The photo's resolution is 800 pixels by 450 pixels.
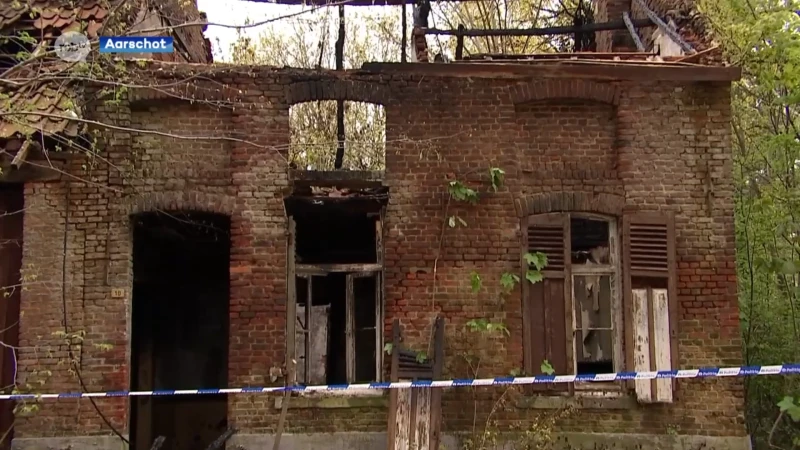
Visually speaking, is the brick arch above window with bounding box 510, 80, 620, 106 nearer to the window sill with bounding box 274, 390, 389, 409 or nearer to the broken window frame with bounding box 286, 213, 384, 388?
the broken window frame with bounding box 286, 213, 384, 388

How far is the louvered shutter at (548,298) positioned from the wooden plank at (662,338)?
3.51ft

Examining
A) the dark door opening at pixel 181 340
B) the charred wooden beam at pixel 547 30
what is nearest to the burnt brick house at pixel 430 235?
the dark door opening at pixel 181 340

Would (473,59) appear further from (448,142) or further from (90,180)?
(90,180)

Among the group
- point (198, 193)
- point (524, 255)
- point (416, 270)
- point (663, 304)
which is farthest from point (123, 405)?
point (663, 304)

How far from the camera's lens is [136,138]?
30.0ft

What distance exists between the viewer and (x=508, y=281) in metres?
9.01

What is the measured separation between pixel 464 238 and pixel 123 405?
4.47 metres

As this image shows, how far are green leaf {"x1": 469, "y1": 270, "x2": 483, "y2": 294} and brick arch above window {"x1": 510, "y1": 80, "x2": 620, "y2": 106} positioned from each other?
7.38 feet

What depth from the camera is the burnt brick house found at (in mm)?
8836

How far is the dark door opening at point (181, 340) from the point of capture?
1184cm

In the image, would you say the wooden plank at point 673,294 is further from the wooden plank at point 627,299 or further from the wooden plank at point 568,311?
the wooden plank at point 568,311

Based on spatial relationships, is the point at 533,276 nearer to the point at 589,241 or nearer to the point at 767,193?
the point at 589,241

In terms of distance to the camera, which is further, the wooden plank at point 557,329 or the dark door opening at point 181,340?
the dark door opening at point 181,340

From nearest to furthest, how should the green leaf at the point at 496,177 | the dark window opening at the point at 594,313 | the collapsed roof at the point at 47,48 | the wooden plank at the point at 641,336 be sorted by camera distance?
the collapsed roof at the point at 47,48
the wooden plank at the point at 641,336
the green leaf at the point at 496,177
the dark window opening at the point at 594,313
